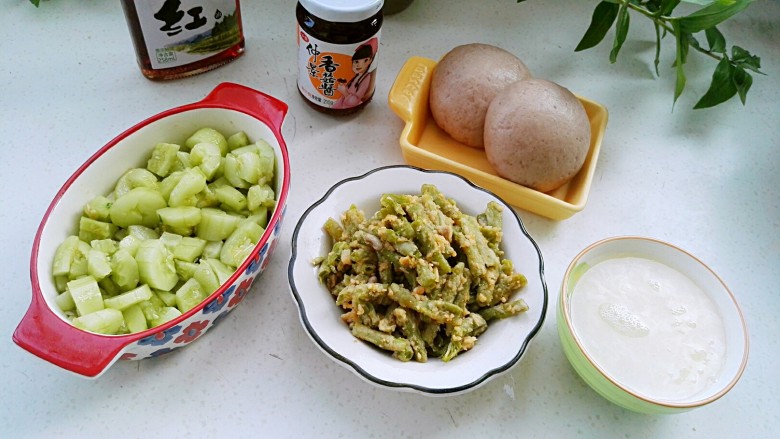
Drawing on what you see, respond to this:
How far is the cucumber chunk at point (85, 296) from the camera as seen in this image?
2.36 feet

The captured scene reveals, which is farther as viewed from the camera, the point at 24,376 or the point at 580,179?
the point at 580,179

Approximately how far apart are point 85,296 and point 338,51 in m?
0.52

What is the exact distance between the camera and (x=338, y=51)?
951 mm

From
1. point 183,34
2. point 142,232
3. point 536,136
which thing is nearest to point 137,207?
point 142,232

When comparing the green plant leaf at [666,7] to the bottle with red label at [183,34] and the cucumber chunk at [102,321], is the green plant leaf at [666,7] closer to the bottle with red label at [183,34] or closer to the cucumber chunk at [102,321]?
the bottle with red label at [183,34]

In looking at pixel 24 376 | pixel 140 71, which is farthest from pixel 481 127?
pixel 24 376

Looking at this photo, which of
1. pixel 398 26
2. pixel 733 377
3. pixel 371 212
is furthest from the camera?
pixel 398 26

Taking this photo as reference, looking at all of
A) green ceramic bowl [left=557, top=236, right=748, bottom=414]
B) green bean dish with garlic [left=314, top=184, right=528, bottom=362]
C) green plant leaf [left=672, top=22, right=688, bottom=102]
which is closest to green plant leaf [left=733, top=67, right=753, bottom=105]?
green plant leaf [left=672, top=22, right=688, bottom=102]

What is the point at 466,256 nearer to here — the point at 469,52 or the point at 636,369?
the point at 636,369

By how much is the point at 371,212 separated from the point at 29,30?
82 cm

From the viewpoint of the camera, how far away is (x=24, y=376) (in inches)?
30.5

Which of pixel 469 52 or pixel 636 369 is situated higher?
pixel 469 52

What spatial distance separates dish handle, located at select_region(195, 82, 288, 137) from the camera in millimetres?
913

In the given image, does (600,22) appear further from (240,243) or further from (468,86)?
(240,243)
